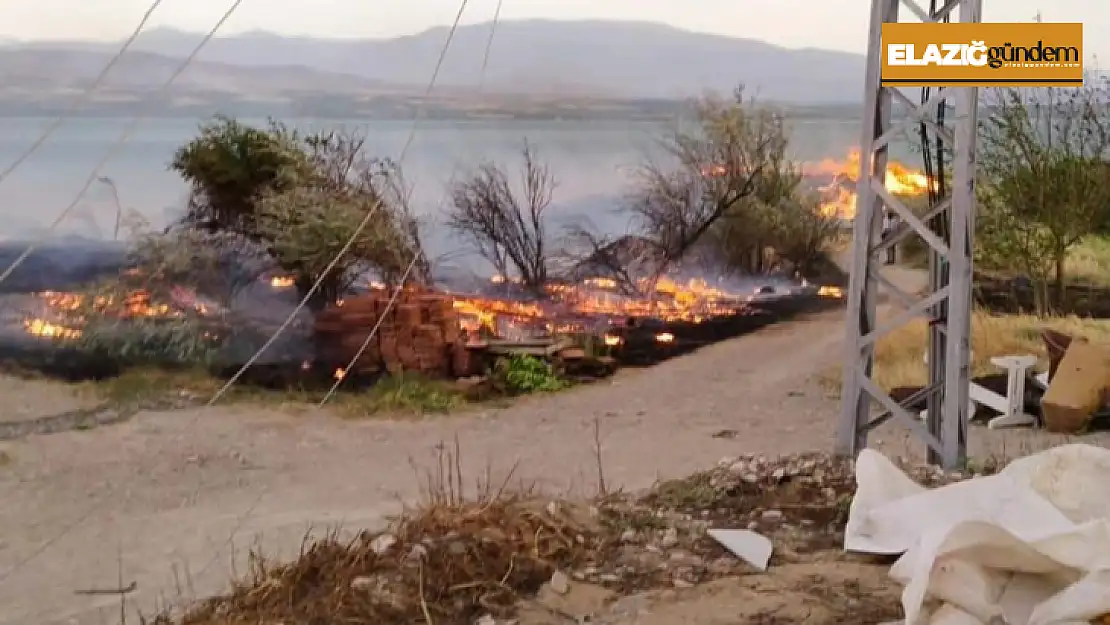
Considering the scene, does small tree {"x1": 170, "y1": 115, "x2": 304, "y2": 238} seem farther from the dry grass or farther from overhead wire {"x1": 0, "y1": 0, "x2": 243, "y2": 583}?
the dry grass

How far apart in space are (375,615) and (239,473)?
1.05 meters

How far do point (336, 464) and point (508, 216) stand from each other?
1041 mm

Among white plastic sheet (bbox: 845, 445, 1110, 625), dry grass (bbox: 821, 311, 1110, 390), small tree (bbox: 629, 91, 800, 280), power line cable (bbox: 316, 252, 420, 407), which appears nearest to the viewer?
white plastic sheet (bbox: 845, 445, 1110, 625)

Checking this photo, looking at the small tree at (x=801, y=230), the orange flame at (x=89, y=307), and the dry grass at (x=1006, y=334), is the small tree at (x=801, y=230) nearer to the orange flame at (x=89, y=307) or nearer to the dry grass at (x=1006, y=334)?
the dry grass at (x=1006, y=334)

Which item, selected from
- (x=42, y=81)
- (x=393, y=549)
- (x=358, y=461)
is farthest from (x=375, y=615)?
(x=42, y=81)

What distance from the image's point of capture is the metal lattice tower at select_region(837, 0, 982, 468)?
11.3 ft

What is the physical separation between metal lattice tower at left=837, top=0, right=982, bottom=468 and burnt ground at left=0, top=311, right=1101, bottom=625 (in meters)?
0.47

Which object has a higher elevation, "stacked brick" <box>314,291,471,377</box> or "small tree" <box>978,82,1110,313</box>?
"small tree" <box>978,82,1110,313</box>

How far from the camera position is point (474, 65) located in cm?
404

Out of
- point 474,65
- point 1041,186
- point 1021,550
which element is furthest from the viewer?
point 1041,186

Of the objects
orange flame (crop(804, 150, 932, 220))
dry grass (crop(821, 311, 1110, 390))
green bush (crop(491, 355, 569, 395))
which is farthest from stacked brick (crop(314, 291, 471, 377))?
dry grass (crop(821, 311, 1110, 390))

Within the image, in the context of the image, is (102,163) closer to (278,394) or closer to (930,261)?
(278,394)

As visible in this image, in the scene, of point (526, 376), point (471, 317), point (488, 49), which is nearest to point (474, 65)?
point (488, 49)

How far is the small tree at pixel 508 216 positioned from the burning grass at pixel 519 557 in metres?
0.81
